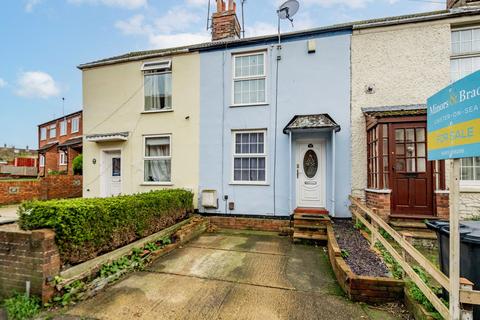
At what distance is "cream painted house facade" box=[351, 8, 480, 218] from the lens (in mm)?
5809

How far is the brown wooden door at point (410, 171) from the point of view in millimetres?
5766

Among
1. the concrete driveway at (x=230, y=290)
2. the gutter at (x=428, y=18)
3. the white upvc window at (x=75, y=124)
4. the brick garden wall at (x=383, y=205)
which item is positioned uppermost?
the white upvc window at (x=75, y=124)

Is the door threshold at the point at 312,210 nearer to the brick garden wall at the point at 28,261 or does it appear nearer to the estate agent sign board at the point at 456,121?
the estate agent sign board at the point at 456,121

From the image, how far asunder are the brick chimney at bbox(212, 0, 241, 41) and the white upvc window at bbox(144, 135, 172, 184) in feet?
15.0

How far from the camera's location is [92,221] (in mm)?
3803

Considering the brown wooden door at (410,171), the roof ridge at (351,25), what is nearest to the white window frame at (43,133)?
the roof ridge at (351,25)

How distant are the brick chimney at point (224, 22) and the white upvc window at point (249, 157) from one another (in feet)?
13.8

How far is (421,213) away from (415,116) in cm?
245

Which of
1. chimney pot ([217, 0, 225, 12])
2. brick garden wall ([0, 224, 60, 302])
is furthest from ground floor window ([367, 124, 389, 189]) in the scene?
chimney pot ([217, 0, 225, 12])

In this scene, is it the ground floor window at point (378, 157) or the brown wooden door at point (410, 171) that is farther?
the ground floor window at point (378, 157)

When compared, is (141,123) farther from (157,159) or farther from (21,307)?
(21,307)

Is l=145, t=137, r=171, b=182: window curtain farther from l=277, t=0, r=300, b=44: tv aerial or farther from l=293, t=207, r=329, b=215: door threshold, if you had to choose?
l=277, t=0, r=300, b=44: tv aerial

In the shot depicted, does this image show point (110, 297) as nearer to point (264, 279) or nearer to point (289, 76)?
point (264, 279)

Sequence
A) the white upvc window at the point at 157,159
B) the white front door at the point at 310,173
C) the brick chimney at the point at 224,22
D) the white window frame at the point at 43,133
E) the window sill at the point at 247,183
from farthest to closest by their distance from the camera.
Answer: the white window frame at the point at 43,133 < the brick chimney at the point at 224,22 < the white upvc window at the point at 157,159 < the window sill at the point at 247,183 < the white front door at the point at 310,173
